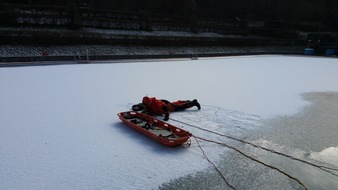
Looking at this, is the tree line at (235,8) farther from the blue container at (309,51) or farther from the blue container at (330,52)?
the blue container at (330,52)

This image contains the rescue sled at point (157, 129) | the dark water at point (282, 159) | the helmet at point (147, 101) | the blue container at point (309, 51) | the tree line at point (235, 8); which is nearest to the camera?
the dark water at point (282, 159)

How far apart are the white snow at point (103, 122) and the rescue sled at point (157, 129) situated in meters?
0.11

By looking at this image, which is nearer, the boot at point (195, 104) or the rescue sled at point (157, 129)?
the rescue sled at point (157, 129)

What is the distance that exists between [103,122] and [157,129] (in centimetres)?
106

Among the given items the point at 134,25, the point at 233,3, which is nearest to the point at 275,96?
the point at 134,25

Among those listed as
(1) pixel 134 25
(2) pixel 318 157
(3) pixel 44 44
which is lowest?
(2) pixel 318 157

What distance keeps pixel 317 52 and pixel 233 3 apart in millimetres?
16436

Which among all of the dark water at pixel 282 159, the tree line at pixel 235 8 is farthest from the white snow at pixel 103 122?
the tree line at pixel 235 8

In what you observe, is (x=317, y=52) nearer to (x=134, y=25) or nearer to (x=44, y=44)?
(x=134, y=25)

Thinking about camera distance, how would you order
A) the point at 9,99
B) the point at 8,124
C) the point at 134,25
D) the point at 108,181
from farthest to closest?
the point at 134,25 < the point at 9,99 < the point at 8,124 < the point at 108,181

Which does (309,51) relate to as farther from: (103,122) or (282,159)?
(103,122)

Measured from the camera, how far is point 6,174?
9.94 ft

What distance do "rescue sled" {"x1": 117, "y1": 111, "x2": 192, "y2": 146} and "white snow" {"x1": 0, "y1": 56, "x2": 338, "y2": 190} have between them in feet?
0.36

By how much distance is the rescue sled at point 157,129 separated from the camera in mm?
3952
